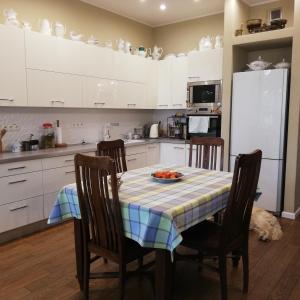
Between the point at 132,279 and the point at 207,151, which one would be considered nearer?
the point at 132,279

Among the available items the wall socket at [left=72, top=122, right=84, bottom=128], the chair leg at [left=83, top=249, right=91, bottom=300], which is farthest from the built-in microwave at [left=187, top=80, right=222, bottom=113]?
the chair leg at [left=83, top=249, right=91, bottom=300]

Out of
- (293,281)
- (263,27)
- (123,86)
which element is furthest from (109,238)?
(263,27)

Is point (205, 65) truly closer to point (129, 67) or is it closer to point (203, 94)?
point (203, 94)

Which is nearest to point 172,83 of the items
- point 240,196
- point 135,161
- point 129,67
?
point 129,67

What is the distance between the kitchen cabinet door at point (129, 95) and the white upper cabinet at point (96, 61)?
247 millimetres

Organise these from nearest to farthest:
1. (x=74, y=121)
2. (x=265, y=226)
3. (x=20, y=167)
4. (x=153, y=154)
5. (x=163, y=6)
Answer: (x=20, y=167) → (x=265, y=226) → (x=74, y=121) → (x=163, y=6) → (x=153, y=154)

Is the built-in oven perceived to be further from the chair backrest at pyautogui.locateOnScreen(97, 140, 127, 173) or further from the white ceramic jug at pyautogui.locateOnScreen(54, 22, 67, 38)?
the white ceramic jug at pyautogui.locateOnScreen(54, 22, 67, 38)

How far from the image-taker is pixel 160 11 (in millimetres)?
4566

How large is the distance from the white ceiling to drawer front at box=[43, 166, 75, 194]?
238 cm

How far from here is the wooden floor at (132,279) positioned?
2166mm

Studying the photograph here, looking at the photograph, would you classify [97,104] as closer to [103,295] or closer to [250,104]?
[250,104]

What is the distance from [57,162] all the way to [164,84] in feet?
7.56

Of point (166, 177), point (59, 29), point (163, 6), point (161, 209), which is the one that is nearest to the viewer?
point (161, 209)

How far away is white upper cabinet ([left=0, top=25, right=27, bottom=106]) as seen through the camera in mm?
3020
